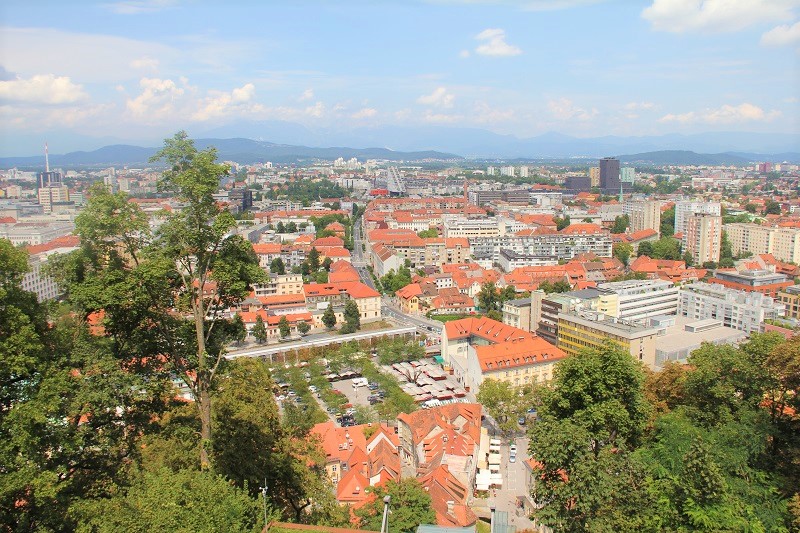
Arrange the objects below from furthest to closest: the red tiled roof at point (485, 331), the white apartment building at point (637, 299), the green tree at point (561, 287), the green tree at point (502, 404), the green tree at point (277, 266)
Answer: the green tree at point (277, 266) → the green tree at point (561, 287) → the white apartment building at point (637, 299) → the red tiled roof at point (485, 331) → the green tree at point (502, 404)

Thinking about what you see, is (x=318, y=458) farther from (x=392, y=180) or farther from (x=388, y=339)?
(x=392, y=180)

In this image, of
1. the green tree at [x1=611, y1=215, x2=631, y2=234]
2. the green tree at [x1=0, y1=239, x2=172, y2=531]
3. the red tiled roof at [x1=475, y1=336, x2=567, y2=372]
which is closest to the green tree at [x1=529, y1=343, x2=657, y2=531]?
the green tree at [x1=0, y1=239, x2=172, y2=531]

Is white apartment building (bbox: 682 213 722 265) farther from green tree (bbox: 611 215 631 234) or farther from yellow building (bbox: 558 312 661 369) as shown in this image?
yellow building (bbox: 558 312 661 369)

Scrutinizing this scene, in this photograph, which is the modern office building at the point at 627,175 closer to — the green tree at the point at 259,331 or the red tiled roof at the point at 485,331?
the red tiled roof at the point at 485,331

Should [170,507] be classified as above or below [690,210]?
below

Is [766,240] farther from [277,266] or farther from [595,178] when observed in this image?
[595,178]

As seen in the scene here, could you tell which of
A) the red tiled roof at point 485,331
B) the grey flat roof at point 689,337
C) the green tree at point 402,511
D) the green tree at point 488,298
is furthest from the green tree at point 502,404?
the green tree at point 488,298

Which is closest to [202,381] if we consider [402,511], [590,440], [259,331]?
[402,511]
